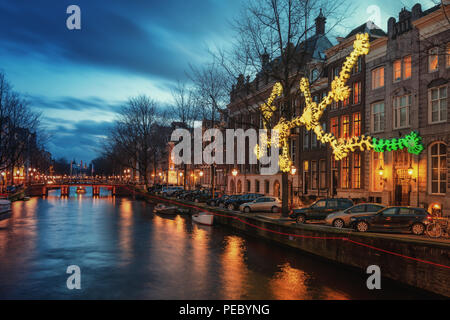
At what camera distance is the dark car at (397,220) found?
19531 millimetres

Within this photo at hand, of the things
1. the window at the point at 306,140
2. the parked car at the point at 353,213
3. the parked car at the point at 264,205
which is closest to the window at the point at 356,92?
the window at the point at 306,140

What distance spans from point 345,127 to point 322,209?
14759 mm

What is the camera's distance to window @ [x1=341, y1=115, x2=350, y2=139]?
38.6 meters

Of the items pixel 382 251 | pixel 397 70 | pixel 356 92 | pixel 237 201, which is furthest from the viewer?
pixel 237 201

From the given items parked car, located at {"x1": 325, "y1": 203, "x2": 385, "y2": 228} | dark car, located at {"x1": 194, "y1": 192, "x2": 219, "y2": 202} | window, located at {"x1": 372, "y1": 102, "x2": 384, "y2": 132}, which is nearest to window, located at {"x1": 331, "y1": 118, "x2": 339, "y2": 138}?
window, located at {"x1": 372, "y1": 102, "x2": 384, "y2": 132}

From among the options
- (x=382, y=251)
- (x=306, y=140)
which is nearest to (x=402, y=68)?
(x=306, y=140)

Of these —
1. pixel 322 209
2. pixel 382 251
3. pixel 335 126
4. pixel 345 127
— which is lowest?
pixel 382 251

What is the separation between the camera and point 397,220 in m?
20.0

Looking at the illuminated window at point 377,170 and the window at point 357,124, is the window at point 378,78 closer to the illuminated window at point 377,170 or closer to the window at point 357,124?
the window at point 357,124

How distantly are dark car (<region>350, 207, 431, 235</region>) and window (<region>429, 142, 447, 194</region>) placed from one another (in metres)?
8.99

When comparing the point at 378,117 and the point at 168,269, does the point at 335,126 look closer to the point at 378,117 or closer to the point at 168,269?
the point at 378,117

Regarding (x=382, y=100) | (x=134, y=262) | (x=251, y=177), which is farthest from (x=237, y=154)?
(x=134, y=262)

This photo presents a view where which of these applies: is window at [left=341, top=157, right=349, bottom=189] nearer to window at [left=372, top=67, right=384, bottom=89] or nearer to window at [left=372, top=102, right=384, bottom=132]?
window at [left=372, top=102, right=384, bottom=132]
